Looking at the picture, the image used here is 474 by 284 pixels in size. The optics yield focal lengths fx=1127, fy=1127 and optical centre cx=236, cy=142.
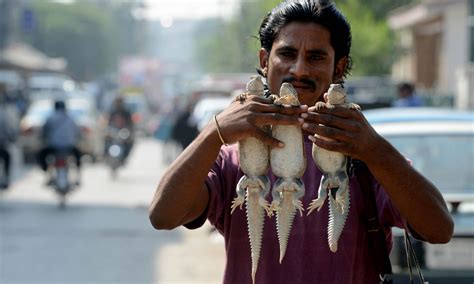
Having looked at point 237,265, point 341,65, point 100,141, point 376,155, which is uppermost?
point 341,65

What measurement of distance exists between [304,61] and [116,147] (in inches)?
757

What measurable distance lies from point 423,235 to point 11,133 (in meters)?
14.2

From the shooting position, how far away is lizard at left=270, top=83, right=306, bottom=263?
2.79 metres

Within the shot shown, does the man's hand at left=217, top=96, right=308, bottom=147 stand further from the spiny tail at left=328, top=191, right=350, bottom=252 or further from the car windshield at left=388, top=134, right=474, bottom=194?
the car windshield at left=388, top=134, right=474, bottom=194

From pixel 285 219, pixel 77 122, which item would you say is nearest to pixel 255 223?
pixel 285 219

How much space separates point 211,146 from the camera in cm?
295

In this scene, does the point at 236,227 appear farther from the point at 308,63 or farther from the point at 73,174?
the point at 73,174

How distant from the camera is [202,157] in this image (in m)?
2.97

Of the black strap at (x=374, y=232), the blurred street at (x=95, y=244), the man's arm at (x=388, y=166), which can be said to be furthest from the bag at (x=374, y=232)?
the blurred street at (x=95, y=244)

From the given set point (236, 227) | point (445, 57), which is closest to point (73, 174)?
point (236, 227)

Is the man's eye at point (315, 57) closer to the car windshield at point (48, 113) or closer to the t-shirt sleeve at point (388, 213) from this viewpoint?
the t-shirt sleeve at point (388, 213)

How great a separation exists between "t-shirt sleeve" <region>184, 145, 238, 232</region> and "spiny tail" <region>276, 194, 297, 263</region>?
1.15ft

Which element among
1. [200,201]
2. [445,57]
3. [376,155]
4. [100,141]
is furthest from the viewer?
[445,57]

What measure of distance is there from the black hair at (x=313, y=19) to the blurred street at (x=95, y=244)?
22.5 ft
